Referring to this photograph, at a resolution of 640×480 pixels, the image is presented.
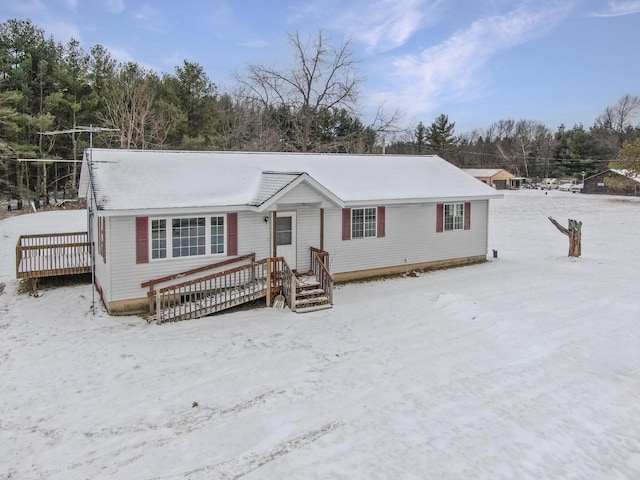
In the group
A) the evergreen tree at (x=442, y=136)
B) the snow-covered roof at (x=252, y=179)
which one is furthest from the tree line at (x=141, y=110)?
the evergreen tree at (x=442, y=136)

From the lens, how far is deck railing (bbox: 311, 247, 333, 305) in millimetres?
12555

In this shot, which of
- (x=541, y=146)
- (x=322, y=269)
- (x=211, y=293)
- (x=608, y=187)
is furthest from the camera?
(x=541, y=146)

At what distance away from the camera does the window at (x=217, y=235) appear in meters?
12.5

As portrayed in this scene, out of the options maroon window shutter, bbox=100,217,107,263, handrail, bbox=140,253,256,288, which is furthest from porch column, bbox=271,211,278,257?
maroon window shutter, bbox=100,217,107,263

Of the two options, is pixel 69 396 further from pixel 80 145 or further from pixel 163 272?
pixel 80 145

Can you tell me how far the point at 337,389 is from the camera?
7766mm

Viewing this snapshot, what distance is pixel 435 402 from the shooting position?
24.0ft

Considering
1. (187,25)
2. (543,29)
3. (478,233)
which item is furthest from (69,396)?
(543,29)

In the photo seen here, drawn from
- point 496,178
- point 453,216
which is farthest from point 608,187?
point 453,216

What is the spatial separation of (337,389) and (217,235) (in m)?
6.37

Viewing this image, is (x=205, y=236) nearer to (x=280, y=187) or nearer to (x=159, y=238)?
(x=159, y=238)

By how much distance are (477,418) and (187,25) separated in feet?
70.4

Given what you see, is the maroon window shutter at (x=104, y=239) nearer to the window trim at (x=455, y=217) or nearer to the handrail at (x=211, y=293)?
the handrail at (x=211, y=293)

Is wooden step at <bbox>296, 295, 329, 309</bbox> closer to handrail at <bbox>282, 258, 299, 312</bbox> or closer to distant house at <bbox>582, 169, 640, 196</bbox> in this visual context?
handrail at <bbox>282, 258, 299, 312</bbox>
